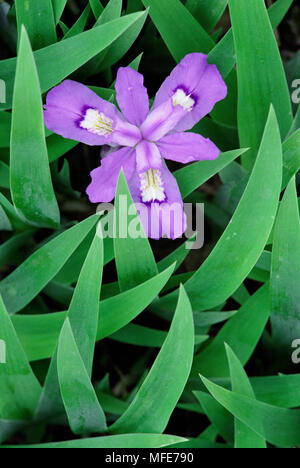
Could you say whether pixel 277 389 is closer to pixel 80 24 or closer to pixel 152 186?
pixel 152 186

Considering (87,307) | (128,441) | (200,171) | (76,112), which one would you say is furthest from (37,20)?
(128,441)

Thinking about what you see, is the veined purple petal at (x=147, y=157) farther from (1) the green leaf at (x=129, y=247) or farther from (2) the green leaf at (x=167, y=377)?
(2) the green leaf at (x=167, y=377)

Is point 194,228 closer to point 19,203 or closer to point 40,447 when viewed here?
point 19,203

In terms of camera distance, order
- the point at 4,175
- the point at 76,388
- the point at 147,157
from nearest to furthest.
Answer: the point at 76,388, the point at 147,157, the point at 4,175

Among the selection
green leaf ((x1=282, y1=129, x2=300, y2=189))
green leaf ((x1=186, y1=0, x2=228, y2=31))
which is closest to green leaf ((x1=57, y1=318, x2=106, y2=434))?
green leaf ((x1=282, y1=129, x2=300, y2=189))

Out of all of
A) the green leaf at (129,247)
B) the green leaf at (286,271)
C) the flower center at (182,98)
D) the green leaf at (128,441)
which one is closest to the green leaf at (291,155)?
the green leaf at (286,271)
